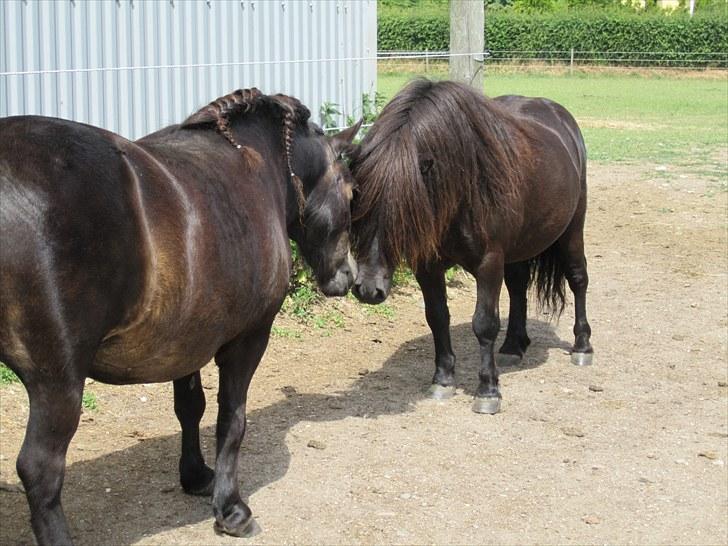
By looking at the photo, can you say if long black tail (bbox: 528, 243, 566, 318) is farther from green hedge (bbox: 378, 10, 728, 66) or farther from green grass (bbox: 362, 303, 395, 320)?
green hedge (bbox: 378, 10, 728, 66)

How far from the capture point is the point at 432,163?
551 cm

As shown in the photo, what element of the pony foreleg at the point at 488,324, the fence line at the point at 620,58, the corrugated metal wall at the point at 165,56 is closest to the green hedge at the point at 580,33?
the fence line at the point at 620,58

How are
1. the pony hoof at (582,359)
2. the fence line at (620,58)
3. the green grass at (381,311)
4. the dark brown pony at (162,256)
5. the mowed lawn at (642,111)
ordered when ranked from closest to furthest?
the dark brown pony at (162,256), the pony hoof at (582,359), the green grass at (381,311), the mowed lawn at (642,111), the fence line at (620,58)

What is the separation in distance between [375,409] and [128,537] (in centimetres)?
211

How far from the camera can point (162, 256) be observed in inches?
135

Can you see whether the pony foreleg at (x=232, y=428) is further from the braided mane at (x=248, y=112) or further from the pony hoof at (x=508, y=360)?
the pony hoof at (x=508, y=360)

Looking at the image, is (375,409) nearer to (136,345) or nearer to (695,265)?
(136,345)

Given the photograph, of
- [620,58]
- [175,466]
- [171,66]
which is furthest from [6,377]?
[620,58]

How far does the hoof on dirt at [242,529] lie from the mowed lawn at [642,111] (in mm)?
3710

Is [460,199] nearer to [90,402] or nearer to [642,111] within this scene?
[90,402]

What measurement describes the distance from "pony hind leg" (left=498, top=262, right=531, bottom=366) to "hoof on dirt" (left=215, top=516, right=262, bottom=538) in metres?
3.08

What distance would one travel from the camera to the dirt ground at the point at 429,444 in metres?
4.39

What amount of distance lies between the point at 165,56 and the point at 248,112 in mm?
3124

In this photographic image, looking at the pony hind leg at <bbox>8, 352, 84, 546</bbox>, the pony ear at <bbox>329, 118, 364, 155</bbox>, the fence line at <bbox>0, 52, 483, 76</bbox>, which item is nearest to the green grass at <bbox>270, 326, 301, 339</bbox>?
the fence line at <bbox>0, 52, 483, 76</bbox>
